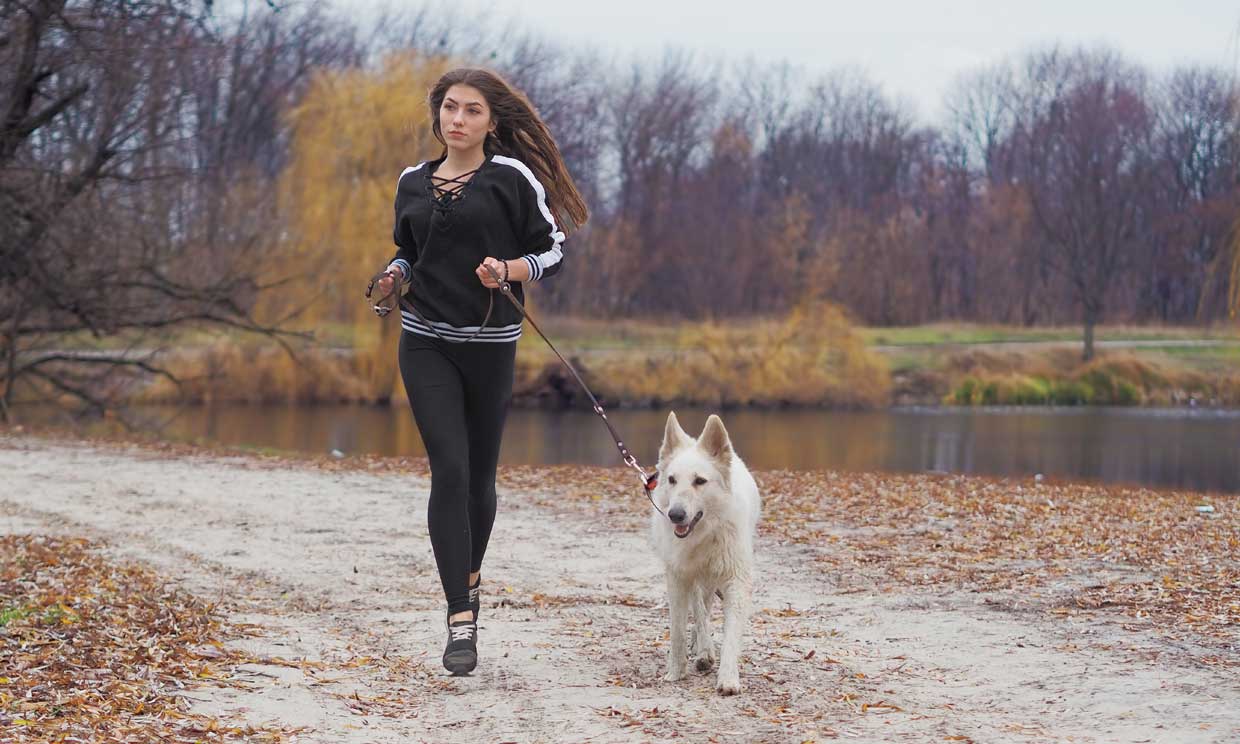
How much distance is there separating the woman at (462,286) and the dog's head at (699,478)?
2.40 feet

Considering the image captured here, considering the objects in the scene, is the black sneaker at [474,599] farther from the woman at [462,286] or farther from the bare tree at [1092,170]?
the bare tree at [1092,170]

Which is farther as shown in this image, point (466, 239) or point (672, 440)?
point (672, 440)

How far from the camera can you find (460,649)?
5.22 meters

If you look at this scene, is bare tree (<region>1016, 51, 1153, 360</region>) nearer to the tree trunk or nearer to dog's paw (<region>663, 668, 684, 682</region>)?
the tree trunk

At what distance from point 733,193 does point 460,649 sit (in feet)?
170

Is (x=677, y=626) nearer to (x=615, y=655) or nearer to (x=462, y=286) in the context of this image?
(x=615, y=655)

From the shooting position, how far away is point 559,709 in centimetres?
480

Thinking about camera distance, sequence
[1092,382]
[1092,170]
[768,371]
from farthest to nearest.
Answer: [1092,170]
[1092,382]
[768,371]

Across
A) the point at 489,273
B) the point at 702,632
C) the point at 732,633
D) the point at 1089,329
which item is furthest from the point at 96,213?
the point at 1089,329

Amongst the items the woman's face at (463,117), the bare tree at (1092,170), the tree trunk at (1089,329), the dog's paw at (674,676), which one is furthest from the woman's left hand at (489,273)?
the bare tree at (1092,170)

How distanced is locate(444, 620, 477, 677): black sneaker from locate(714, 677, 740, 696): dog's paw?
3.18 feet

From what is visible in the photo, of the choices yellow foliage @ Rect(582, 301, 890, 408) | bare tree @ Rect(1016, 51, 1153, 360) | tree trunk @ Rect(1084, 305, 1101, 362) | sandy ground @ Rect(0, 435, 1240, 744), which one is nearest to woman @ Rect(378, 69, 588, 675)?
sandy ground @ Rect(0, 435, 1240, 744)

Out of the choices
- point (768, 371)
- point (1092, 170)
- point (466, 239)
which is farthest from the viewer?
point (1092, 170)

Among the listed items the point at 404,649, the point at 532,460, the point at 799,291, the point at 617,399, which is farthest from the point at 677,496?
the point at 799,291
